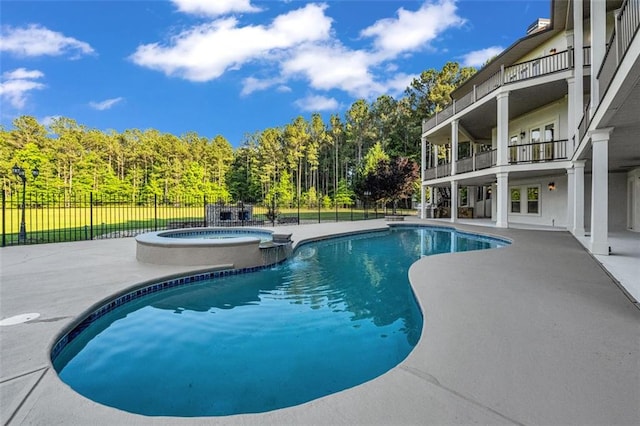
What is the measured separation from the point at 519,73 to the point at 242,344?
1867 centimetres

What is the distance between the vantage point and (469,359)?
9.07ft

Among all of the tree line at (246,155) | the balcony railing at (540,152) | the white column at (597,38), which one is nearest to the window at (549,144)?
the balcony railing at (540,152)

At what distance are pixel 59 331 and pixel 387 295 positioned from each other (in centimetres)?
475

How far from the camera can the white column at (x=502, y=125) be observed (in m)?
14.1

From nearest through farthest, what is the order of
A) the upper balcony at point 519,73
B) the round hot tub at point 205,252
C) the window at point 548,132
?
the round hot tub at point 205,252 < the upper balcony at point 519,73 < the window at point 548,132

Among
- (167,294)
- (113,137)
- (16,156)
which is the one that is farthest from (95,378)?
(113,137)

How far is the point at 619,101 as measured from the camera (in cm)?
480

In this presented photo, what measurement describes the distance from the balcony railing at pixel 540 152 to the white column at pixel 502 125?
38cm

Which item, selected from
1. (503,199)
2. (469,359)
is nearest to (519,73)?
(503,199)

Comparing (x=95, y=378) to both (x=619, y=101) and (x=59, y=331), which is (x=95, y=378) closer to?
(x=59, y=331)

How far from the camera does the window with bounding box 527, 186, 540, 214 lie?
16500 millimetres

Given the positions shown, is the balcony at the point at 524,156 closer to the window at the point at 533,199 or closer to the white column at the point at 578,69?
the white column at the point at 578,69

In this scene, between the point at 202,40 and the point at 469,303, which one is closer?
the point at 469,303

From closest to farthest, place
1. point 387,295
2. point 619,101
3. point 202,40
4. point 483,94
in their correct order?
point 619,101 → point 387,295 → point 483,94 → point 202,40
